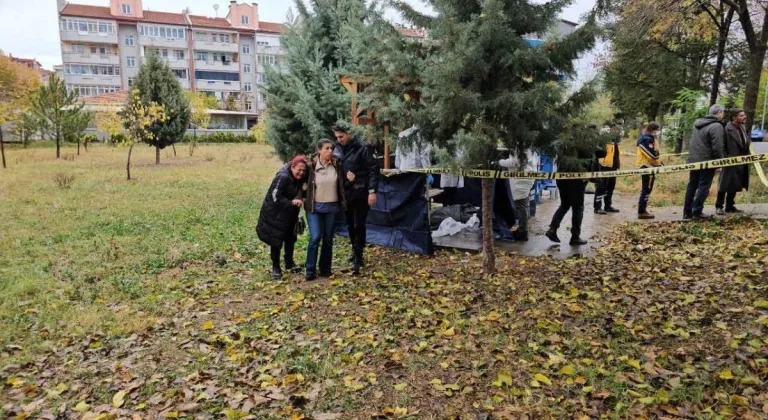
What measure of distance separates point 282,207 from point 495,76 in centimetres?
303

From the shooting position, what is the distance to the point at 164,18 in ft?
209

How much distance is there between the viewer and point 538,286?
5887 mm

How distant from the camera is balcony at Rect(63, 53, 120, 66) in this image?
61.1m

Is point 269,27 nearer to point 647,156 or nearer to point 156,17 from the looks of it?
point 156,17

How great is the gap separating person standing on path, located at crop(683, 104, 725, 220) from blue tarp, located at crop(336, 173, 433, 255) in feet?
14.4

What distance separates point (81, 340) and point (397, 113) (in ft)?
13.1

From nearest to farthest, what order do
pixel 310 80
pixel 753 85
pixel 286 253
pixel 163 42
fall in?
pixel 286 253 → pixel 310 80 → pixel 753 85 → pixel 163 42

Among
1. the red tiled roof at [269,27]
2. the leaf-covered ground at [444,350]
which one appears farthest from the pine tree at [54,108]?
the red tiled roof at [269,27]

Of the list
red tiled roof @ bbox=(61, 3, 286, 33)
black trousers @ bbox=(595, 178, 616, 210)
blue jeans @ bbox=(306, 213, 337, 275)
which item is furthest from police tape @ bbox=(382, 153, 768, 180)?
red tiled roof @ bbox=(61, 3, 286, 33)

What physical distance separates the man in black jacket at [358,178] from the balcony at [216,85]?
214ft

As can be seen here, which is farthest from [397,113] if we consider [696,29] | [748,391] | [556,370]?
[696,29]

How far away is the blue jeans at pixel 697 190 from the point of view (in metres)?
8.05

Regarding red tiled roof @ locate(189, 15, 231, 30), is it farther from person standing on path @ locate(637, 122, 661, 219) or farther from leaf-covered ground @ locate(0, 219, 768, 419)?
leaf-covered ground @ locate(0, 219, 768, 419)

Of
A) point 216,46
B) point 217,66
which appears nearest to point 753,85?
point 216,46
